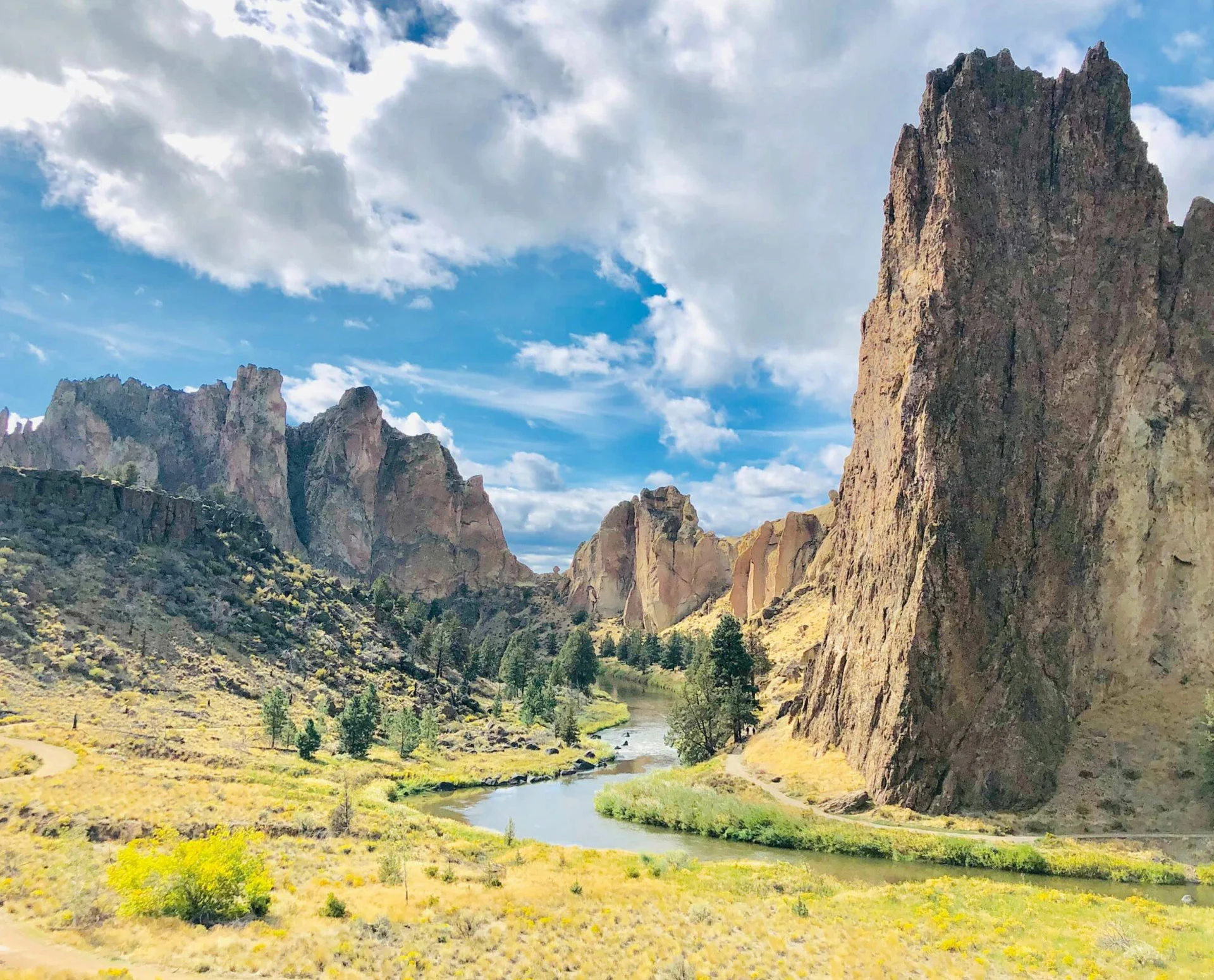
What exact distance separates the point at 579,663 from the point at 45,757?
83.1 m

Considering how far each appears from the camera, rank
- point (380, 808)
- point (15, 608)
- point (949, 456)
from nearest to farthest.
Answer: point (380, 808), point (949, 456), point (15, 608)

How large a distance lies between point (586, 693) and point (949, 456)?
81.6 m

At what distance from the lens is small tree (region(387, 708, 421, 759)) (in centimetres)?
6660

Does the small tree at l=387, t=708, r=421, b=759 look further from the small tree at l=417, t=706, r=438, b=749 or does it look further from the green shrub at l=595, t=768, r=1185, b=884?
the green shrub at l=595, t=768, r=1185, b=884

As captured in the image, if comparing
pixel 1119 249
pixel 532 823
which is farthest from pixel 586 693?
pixel 1119 249

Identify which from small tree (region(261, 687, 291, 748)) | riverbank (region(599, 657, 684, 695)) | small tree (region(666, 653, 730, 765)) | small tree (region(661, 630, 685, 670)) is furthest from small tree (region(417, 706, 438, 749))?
small tree (region(661, 630, 685, 670))

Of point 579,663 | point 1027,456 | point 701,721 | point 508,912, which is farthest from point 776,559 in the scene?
point 508,912

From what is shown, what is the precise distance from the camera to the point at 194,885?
20.8m

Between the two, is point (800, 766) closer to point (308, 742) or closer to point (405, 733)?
point (405, 733)

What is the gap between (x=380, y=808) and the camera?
44094mm

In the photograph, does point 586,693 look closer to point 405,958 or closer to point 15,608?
point 15,608

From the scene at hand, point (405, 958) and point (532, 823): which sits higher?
point (405, 958)

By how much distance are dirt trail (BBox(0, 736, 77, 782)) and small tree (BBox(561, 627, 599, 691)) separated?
7772cm

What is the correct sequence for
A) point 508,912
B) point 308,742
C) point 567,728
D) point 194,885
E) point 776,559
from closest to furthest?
point 194,885 → point 508,912 → point 308,742 → point 567,728 → point 776,559
